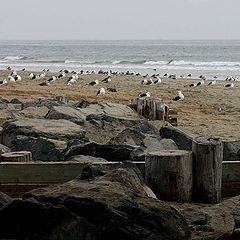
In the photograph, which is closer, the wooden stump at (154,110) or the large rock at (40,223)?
the large rock at (40,223)

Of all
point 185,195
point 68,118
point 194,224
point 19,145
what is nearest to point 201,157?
point 185,195

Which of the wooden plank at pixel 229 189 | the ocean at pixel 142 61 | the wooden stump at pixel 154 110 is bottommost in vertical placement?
the ocean at pixel 142 61

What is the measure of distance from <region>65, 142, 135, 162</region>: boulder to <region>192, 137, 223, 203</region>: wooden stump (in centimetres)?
169

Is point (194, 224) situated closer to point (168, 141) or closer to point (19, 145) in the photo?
point (168, 141)

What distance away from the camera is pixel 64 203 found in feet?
12.9

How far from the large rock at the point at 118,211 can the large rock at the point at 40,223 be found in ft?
Result: 0.23

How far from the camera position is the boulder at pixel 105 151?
24.3ft

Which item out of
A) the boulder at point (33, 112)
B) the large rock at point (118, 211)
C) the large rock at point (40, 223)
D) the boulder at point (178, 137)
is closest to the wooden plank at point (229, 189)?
the large rock at point (118, 211)

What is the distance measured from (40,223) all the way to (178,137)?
641 cm

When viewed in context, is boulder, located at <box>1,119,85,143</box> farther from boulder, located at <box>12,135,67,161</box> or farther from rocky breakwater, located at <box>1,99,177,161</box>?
boulder, located at <box>12,135,67,161</box>

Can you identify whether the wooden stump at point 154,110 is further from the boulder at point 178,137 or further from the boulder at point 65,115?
the boulder at point 178,137

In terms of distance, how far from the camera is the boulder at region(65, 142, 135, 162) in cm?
742

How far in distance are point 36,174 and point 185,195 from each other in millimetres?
1484

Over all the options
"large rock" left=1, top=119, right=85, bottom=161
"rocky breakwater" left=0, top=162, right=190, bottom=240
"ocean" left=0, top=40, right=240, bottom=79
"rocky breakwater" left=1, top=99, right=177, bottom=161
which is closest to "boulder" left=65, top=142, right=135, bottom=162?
"rocky breakwater" left=1, top=99, right=177, bottom=161
